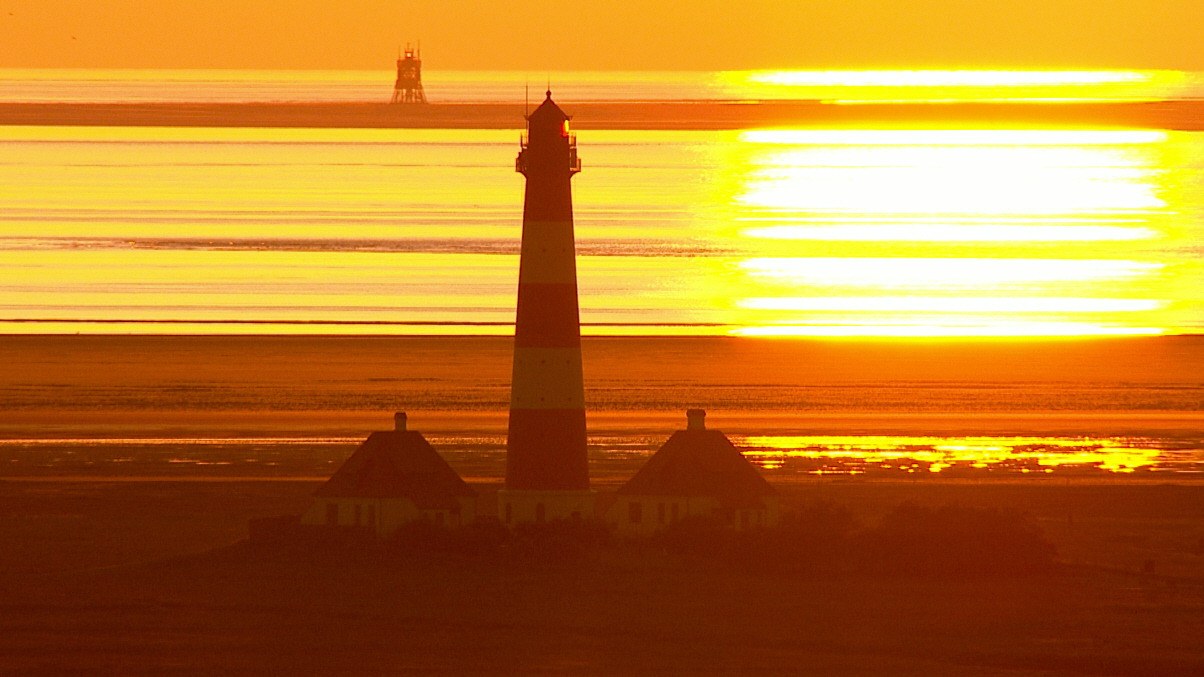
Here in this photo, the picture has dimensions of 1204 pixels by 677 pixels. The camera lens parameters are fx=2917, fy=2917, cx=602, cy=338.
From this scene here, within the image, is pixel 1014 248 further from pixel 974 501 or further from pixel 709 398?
pixel 974 501

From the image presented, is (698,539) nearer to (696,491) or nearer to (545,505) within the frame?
(696,491)

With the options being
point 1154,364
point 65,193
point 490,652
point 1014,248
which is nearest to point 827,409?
point 1154,364

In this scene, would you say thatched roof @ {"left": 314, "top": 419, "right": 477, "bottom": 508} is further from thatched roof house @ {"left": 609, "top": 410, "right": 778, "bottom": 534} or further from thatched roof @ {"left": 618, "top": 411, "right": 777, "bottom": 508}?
thatched roof @ {"left": 618, "top": 411, "right": 777, "bottom": 508}

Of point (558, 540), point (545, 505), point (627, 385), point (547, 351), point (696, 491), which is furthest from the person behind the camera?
point (627, 385)

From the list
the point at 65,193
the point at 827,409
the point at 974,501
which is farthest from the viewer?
the point at 65,193

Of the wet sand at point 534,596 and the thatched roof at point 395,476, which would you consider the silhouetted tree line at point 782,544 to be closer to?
the wet sand at point 534,596

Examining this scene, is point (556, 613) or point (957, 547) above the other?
point (957, 547)

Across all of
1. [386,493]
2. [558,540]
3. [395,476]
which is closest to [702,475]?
[558,540]
